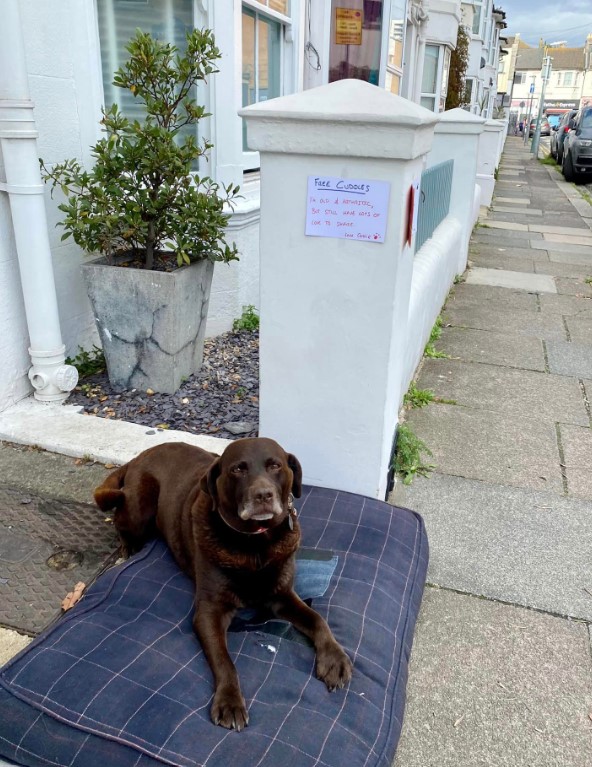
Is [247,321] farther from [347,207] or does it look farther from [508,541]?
[508,541]

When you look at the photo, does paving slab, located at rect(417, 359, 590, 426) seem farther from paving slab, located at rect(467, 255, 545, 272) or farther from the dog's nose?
paving slab, located at rect(467, 255, 545, 272)

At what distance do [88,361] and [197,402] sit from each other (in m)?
0.96

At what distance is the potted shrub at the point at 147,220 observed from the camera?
4270 mm

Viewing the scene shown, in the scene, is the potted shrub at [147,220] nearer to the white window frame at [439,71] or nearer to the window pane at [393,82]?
the window pane at [393,82]

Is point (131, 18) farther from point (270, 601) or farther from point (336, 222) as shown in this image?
point (270, 601)

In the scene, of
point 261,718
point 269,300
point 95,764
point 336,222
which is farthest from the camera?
point 269,300

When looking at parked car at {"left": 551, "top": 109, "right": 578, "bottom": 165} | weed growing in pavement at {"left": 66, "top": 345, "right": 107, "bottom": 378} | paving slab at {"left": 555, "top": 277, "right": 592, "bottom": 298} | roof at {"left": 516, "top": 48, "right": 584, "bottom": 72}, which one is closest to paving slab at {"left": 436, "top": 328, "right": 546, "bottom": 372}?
paving slab at {"left": 555, "top": 277, "right": 592, "bottom": 298}

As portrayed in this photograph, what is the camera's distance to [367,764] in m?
2.05

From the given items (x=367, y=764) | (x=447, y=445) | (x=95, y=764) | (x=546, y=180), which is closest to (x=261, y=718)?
(x=367, y=764)

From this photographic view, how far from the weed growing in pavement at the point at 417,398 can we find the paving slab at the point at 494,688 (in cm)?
210

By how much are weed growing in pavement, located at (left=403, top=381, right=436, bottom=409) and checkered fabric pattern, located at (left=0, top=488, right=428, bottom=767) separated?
2275mm

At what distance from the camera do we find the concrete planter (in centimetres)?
438

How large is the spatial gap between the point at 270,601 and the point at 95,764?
78cm

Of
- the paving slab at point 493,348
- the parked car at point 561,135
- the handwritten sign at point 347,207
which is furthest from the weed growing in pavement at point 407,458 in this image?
the parked car at point 561,135
